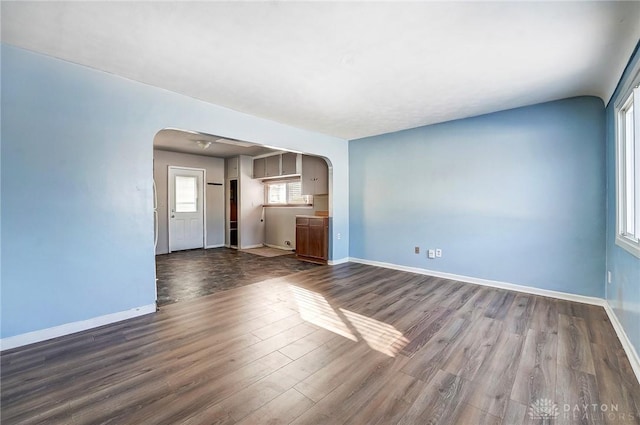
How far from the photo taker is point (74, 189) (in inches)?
99.3

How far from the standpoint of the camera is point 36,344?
2320 mm

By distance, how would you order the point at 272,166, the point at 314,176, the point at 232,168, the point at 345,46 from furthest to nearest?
the point at 232,168 < the point at 272,166 < the point at 314,176 < the point at 345,46

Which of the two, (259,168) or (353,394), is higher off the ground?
(259,168)

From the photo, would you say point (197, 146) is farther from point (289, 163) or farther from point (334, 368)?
point (334, 368)

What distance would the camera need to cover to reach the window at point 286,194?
22.9ft

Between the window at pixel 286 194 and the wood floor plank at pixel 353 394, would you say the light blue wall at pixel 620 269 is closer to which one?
the wood floor plank at pixel 353 394

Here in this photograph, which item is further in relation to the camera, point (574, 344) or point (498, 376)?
point (574, 344)

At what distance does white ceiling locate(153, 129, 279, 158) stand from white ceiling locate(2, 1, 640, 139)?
2183 mm

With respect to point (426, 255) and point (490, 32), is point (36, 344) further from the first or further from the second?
point (426, 255)

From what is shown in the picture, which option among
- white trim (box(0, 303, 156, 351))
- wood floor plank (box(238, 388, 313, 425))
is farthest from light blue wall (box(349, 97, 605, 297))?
white trim (box(0, 303, 156, 351))

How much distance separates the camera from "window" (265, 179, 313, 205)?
6.99 m

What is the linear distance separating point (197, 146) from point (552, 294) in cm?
684

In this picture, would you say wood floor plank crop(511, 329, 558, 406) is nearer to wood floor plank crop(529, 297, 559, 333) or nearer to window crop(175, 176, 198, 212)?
wood floor plank crop(529, 297, 559, 333)

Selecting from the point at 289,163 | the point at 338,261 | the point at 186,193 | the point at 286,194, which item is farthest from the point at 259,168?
the point at 338,261
